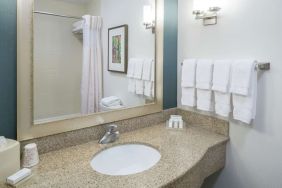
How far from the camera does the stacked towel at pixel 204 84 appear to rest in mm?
1417

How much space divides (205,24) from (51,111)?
46.3 inches

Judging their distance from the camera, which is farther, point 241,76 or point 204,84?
point 204,84

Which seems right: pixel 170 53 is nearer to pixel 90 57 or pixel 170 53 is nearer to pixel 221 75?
pixel 221 75

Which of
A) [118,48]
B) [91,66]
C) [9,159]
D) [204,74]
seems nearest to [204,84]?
[204,74]

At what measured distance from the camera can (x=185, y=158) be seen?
109 cm

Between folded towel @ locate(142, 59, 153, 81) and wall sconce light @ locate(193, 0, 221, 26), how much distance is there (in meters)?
0.47

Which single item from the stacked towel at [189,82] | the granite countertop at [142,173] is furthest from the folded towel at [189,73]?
the granite countertop at [142,173]

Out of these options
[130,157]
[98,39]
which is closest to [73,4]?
[98,39]

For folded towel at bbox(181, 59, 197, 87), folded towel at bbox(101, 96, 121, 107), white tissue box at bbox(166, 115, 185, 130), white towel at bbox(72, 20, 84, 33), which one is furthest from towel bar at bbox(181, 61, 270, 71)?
white towel at bbox(72, 20, 84, 33)

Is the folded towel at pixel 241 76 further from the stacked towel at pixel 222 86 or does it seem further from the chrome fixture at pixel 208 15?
the chrome fixture at pixel 208 15

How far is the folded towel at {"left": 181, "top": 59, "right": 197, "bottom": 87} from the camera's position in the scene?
4.99 feet

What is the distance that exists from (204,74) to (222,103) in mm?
233

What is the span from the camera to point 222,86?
132 centimetres

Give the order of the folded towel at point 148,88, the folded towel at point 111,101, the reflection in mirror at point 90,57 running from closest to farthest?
the reflection in mirror at point 90,57 < the folded towel at point 111,101 < the folded towel at point 148,88
